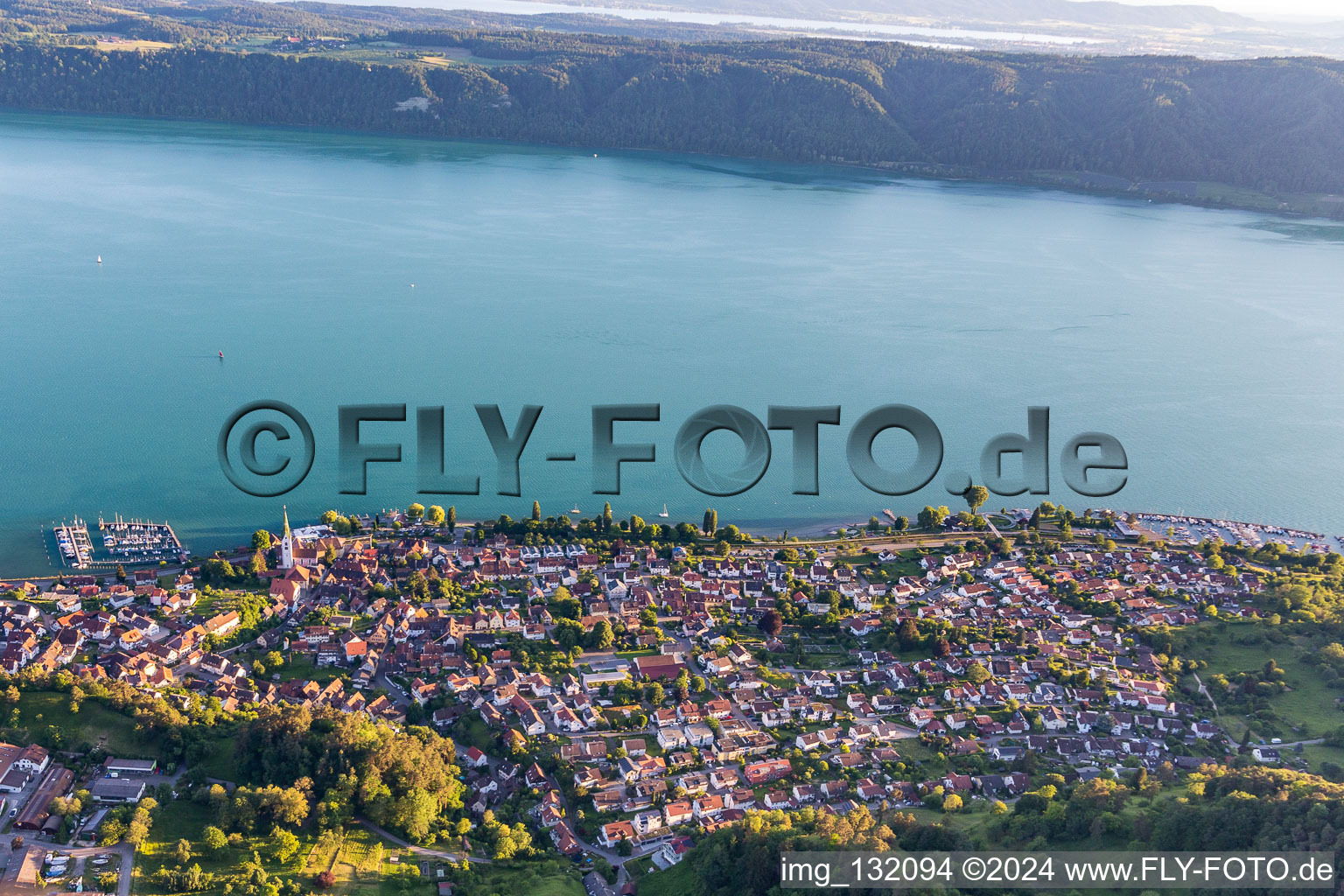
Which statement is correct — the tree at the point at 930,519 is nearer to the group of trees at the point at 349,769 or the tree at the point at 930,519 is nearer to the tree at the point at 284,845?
the group of trees at the point at 349,769

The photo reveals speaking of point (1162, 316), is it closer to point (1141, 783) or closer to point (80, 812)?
point (1141, 783)

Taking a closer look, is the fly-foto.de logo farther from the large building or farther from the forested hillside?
the forested hillside

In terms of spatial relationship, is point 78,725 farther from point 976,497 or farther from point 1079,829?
point 976,497

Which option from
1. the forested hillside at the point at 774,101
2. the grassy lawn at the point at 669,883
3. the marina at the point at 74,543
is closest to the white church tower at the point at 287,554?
the marina at the point at 74,543

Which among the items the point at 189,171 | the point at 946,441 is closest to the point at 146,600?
the point at 946,441

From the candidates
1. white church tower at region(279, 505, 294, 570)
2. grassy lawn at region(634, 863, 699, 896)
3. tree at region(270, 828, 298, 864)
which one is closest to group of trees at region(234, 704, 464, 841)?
→ tree at region(270, 828, 298, 864)

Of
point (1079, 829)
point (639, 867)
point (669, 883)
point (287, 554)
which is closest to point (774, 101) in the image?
point (287, 554)

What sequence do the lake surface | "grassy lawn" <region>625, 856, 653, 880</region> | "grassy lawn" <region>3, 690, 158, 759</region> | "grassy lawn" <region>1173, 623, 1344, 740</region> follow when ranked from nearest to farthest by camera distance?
"grassy lawn" <region>625, 856, 653, 880</region> → "grassy lawn" <region>3, 690, 158, 759</region> → "grassy lawn" <region>1173, 623, 1344, 740</region> → the lake surface
